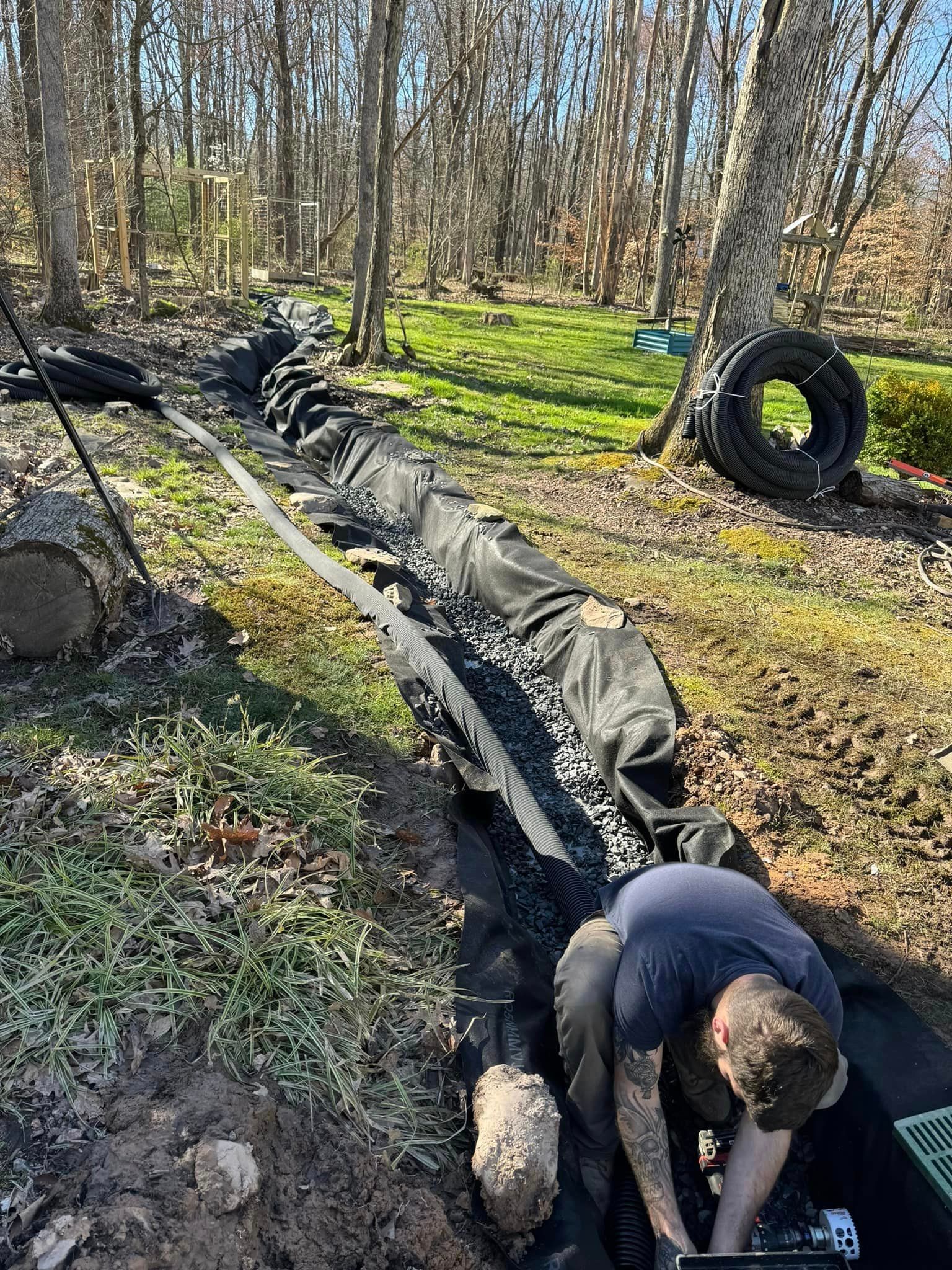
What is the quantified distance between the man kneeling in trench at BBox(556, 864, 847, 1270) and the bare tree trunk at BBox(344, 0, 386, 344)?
9984 mm

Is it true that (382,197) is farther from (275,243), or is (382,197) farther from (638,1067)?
(275,243)

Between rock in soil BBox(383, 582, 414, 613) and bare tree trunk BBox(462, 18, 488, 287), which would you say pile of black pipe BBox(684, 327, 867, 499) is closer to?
rock in soil BBox(383, 582, 414, 613)

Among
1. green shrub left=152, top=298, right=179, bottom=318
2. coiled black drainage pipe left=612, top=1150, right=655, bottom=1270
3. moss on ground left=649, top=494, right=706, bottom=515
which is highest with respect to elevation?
green shrub left=152, top=298, right=179, bottom=318

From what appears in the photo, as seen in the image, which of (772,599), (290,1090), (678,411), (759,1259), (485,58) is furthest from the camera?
(485,58)

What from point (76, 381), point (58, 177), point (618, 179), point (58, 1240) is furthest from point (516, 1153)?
point (618, 179)

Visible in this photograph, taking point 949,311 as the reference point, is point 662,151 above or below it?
above

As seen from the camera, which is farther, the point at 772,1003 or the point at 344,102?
the point at 344,102

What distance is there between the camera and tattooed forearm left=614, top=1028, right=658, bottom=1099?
221 cm

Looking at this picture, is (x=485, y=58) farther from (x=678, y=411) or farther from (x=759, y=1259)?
(x=759, y=1259)

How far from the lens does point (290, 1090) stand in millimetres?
2133

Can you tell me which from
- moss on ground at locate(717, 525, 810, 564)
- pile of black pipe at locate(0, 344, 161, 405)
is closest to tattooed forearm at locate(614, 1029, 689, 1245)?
moss on ground at locate(717, 525, 810, 564)

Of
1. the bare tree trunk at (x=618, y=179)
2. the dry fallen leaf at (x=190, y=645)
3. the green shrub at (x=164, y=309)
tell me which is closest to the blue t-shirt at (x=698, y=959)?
the dry fallen leaf at (x=190, y=645)

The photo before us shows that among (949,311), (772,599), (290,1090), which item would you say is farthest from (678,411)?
(949,311)

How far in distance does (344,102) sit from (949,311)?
23546 mm
